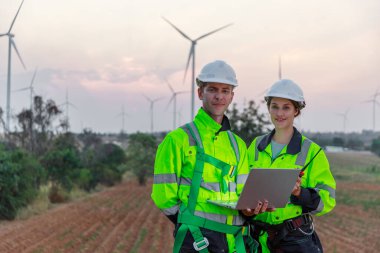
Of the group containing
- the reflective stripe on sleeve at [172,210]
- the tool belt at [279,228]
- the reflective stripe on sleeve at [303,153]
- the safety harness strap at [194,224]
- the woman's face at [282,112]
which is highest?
the woman's face at [282,112]

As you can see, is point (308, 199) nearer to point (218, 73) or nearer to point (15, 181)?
point (218, 73)

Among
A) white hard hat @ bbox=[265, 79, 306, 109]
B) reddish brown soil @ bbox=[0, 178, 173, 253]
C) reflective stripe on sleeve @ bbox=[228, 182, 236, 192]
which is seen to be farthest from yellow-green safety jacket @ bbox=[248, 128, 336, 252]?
reddish brown soil @ bbox=[0, 178, 173, 253]

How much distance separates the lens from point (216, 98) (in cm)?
366

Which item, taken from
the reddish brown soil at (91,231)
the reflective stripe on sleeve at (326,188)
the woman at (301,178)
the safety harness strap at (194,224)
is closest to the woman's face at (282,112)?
the woman at (301,178)

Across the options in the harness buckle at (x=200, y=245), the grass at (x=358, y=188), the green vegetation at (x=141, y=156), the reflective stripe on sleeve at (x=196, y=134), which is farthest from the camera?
the green vegetation at (x=141, y=156)

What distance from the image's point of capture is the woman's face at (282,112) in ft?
13.8

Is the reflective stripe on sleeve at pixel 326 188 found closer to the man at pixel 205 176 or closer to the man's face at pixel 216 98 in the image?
the man at pixel 205 176

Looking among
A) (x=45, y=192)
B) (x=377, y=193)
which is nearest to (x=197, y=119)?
(x=45, y=192)

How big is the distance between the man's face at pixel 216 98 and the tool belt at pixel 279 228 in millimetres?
961

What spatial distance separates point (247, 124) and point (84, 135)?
102ft

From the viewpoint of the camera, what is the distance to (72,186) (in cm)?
2700

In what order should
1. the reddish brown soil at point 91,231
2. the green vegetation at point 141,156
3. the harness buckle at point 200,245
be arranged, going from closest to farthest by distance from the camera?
1. the harness buckle at point 200,245
2. the reddish brown soil at point 91,231
3. the green vegetation at point 141,156

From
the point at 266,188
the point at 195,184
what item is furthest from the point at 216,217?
the point at 266,188

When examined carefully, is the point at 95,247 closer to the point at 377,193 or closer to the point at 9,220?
the point at 9,220
